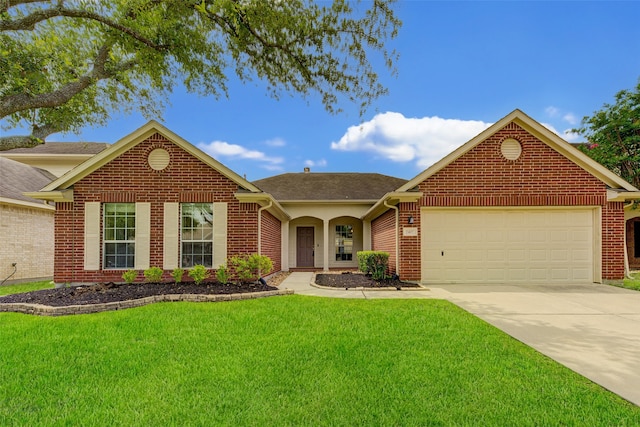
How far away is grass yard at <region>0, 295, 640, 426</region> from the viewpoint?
2.84m

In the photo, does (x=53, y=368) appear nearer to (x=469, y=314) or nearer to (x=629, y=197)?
(x=469, y=314)

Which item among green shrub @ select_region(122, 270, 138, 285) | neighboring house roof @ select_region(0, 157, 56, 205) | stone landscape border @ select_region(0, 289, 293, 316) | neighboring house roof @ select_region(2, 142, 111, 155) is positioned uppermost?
neighboring house roof @ select_region(2, 142, 111, 155)

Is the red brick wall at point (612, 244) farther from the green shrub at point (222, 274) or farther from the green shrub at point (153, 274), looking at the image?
the green shrub at point (153, 274)

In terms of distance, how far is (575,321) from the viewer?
5.80 metres

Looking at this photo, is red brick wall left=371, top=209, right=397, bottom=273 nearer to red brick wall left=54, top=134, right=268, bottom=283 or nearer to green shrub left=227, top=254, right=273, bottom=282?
green shrub left=227, top=254, right=273, bottom=282

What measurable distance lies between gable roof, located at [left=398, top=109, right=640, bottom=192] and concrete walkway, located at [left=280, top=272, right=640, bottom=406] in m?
3.29

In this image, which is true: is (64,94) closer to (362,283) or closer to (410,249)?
(362,283)

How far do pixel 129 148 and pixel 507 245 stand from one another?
1214cm

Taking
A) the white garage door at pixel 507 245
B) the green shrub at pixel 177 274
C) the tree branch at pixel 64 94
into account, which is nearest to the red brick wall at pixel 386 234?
the white garage door at pixel 507 245

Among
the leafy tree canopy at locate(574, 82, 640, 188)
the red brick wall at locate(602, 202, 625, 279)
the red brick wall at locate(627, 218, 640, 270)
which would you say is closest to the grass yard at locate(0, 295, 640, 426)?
the red brick wall at locate(602, 202, 625, 279)

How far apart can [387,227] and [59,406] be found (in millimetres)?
10321

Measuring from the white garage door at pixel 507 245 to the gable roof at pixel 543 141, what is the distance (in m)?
1.05

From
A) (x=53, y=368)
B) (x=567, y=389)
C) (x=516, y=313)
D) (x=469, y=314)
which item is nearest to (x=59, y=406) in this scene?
(x=53, y=368)

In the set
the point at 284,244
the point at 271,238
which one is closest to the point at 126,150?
the point at 271,238
